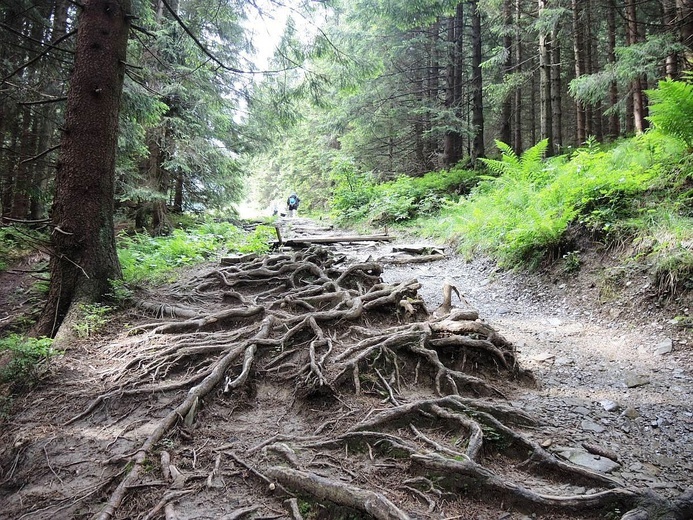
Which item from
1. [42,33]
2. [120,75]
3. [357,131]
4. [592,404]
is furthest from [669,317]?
[357,131]

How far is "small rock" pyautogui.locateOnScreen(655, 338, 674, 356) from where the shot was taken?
4.46 metres

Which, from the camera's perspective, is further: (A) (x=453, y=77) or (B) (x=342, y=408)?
(A) (x=453, y=77)

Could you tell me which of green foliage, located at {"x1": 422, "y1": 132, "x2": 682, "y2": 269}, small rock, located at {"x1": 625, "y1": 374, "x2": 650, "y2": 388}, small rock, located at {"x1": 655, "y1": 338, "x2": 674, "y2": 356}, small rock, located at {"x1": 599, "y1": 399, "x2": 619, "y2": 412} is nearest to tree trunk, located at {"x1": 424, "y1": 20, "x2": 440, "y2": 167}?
green foliage, located at {"x1": 422, "y1": 132, "x2": 682, "y2": 269}

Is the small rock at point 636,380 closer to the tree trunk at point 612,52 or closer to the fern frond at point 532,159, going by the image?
the fern frond at point 532,159

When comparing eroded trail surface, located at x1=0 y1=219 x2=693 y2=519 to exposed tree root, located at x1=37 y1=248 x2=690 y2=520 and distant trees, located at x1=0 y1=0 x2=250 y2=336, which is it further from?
distant trees, located at x1=0 y1=0 x2=250 y2=336

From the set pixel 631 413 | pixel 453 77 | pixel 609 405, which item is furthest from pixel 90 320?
pixel 453 77

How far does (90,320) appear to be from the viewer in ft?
16.7

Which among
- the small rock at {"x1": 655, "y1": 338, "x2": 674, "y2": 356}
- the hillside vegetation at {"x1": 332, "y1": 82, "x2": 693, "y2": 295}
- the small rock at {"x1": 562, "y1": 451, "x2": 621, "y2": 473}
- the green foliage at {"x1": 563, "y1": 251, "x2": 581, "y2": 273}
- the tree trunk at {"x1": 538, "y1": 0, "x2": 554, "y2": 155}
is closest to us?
the small rock at {"x1": 562, "y1": 451, "x2": 621, "y2": 473}

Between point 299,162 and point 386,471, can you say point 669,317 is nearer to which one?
point 386,471

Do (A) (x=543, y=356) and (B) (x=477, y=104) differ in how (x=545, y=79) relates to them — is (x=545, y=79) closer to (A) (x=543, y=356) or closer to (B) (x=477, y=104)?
(B) (x=477, y=104)

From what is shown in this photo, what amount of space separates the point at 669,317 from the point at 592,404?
2.07 metres

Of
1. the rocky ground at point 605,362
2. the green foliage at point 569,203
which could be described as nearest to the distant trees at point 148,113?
the green foliage at point 569,203

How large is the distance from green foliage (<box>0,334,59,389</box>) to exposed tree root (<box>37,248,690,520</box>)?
26.6 inches

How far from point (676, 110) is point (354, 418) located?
6.55 metres
